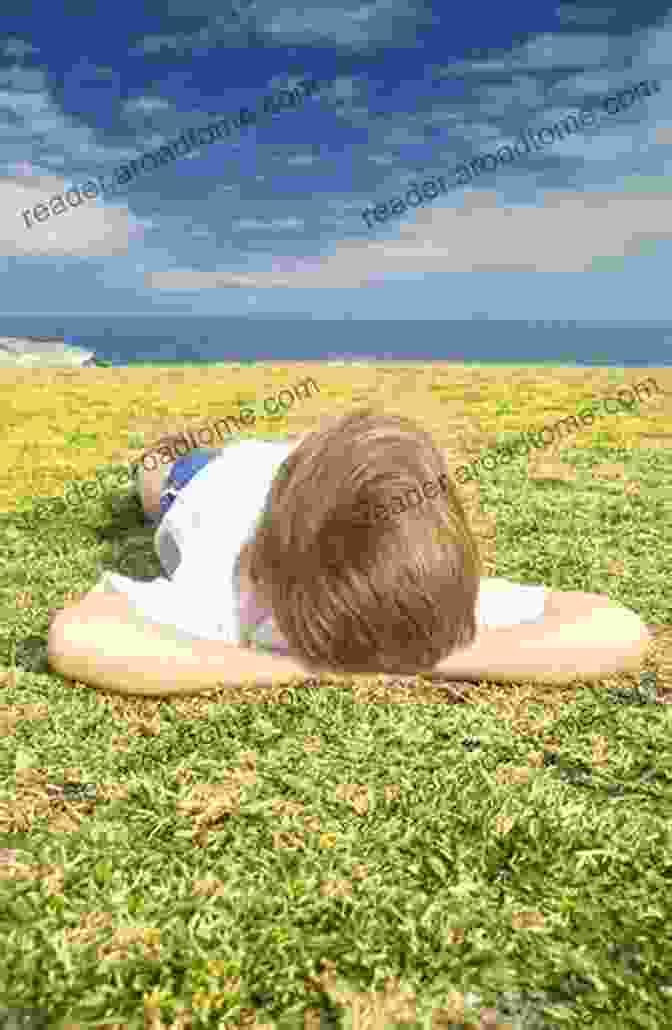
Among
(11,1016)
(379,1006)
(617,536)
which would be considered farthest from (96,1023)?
(617,536)

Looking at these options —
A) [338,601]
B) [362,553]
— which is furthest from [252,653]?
[362,553]

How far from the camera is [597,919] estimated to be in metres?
2.97

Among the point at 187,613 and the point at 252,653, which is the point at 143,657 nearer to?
the point at 187,613

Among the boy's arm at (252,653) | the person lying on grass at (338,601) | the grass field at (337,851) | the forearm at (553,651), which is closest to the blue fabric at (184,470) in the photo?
the person lying on grass at (338,601)

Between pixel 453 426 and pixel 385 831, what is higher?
pixel 385 831

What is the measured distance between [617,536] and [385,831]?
547 cm

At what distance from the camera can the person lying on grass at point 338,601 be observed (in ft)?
13.3

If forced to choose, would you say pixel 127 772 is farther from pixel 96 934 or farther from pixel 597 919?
pixel 597 919

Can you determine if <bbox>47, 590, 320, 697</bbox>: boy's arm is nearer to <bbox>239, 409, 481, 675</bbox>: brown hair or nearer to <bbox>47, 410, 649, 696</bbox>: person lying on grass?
<bbox>47, 410, 649, 696</bbox>: person lying on grass

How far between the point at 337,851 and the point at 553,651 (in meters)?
1.93

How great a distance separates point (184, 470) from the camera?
6.22 metres

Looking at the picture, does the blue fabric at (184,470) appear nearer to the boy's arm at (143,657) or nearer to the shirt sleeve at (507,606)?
the boy's arm at (143,657)

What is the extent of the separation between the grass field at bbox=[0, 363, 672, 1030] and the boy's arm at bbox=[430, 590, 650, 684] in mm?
→ 134

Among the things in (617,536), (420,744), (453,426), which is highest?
(420,744)
